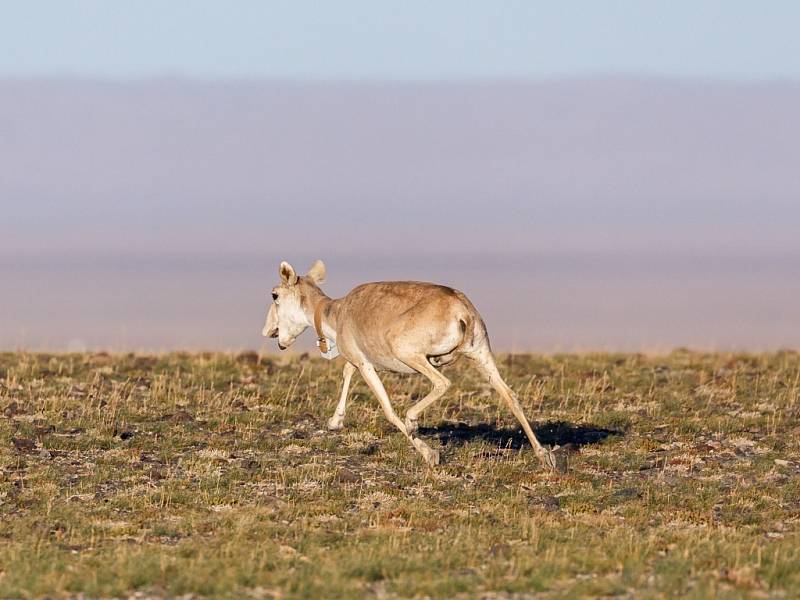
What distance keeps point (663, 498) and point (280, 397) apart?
11.7m

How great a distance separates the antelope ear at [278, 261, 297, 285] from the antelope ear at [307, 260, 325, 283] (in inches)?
18.5

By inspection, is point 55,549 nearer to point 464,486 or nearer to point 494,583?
point 494,583

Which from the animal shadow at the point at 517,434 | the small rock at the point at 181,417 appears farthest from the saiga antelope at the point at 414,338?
the small rock at the point at 181,417

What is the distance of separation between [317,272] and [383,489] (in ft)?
21.8

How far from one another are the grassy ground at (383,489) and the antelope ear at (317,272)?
2757 millimetres

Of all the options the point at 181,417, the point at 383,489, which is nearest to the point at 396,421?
the point at 383,489

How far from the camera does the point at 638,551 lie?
42.8 feet

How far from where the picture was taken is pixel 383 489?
17.2 m

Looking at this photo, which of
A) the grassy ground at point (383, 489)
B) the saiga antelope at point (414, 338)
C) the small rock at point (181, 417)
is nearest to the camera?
the grassy ground at point (383, 489)

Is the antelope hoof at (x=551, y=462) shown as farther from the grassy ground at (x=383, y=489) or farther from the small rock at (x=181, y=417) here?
the small rock at (x=181, y=417)

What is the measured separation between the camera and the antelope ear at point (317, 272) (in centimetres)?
2288

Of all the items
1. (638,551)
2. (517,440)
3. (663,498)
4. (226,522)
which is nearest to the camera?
(638,551)

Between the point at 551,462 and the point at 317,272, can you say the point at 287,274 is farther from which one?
the point at 551,462

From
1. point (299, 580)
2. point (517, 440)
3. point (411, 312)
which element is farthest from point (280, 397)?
point (299, 580)
